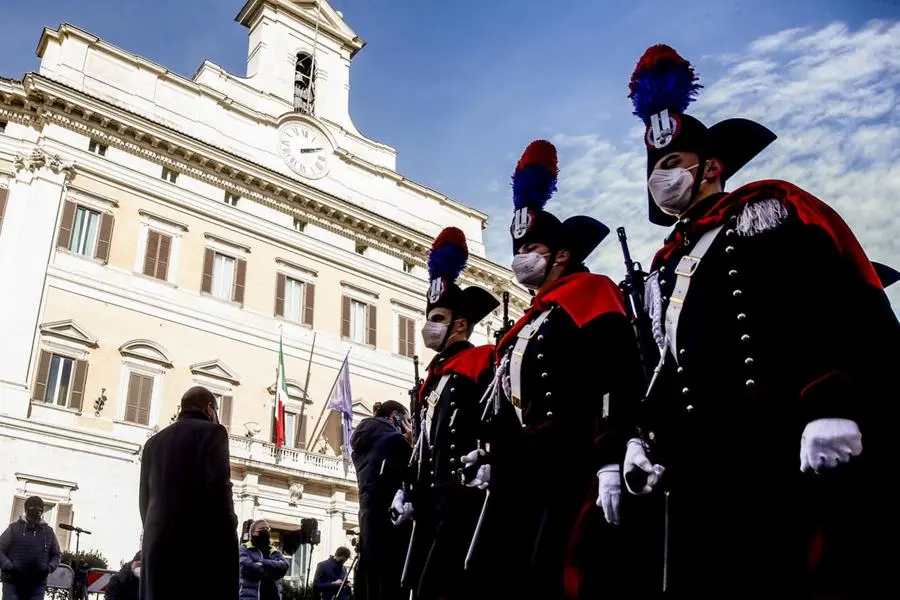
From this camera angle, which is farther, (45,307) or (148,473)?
(45,307)

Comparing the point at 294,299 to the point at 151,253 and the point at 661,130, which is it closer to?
the point at 151,253

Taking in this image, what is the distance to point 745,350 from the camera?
2.84 m

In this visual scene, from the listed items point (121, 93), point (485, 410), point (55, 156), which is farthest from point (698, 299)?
point (121, 93)

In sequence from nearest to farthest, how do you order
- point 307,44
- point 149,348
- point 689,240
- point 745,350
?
point 745,350 → point 689,240 → point 149,348 → point 307,44

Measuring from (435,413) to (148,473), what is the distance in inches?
78.4

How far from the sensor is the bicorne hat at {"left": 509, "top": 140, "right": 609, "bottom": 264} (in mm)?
Answer: 4801

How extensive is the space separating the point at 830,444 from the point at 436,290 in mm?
4085

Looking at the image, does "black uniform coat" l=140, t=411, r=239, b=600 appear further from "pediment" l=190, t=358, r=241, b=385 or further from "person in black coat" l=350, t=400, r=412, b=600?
"pediment" l=190, t=358, r=241, b=385

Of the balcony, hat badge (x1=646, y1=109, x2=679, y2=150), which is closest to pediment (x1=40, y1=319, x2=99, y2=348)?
the balcony

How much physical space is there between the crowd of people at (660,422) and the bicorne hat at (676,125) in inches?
0.4

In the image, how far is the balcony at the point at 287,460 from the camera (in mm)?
22797

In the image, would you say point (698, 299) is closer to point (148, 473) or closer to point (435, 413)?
point (435, 413)

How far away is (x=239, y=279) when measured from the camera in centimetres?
2492

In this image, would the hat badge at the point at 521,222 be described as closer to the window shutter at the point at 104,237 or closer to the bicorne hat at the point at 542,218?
the bicorne hat at the point at 542,218
